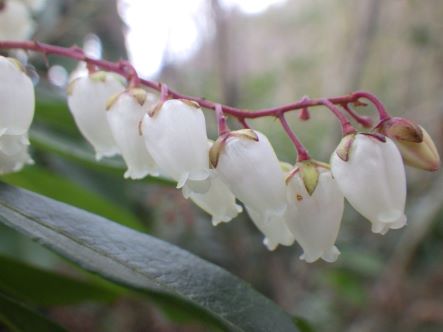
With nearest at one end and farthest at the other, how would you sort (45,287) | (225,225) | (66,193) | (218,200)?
1. (218,200)
2. (45,287)
3. (66,193)
4. (225,225)

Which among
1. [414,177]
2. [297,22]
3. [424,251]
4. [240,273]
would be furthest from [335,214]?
[297,22]

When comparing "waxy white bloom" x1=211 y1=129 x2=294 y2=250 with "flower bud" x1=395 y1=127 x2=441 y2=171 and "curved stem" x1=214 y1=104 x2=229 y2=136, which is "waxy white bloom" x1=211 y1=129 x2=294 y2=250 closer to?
"curved stem" x1=214 y1=104 x2=229 y2=136

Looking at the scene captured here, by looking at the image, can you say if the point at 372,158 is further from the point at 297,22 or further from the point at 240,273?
the point at 297,22

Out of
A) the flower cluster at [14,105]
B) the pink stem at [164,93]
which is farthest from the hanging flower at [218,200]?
the flower cluster at [14,105]

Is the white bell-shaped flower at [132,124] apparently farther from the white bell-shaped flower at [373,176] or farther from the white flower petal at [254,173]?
the white bell-shaped flower at [373,176]

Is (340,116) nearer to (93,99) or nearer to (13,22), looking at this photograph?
(93,99)

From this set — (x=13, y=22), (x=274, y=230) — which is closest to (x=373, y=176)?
(x=274, y=230)

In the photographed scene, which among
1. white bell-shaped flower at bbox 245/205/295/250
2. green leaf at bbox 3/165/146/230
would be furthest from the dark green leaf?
green leaf at bbox 3/165/146/230
